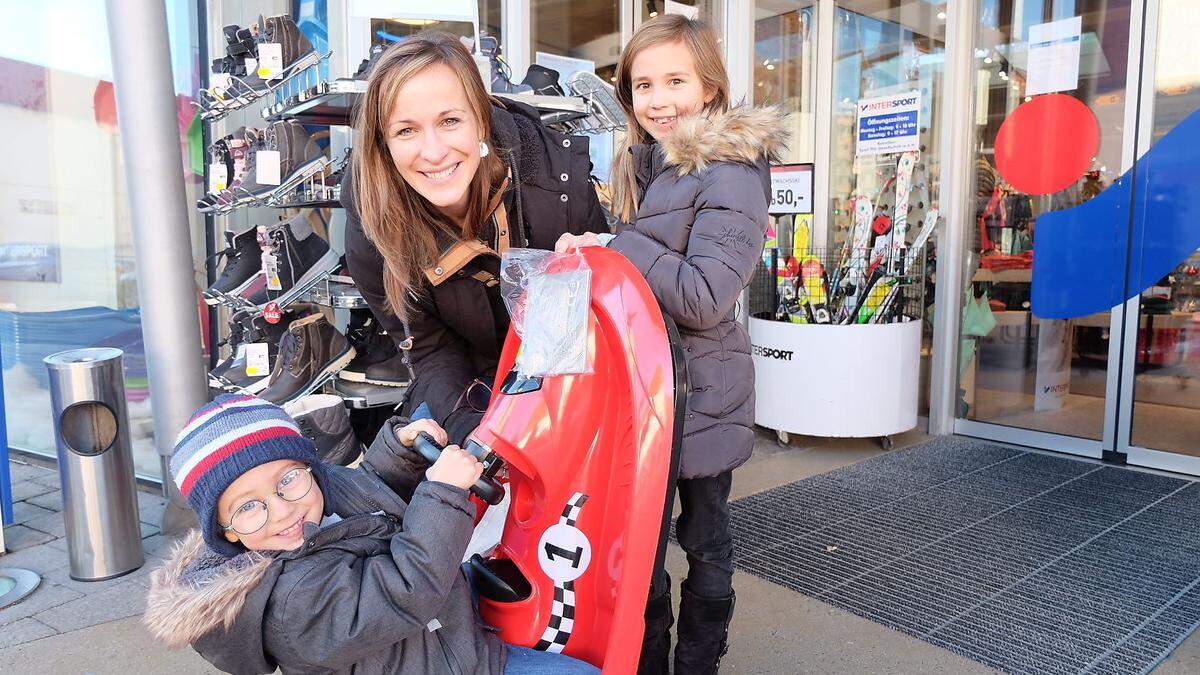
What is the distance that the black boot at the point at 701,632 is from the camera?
5.86 ft

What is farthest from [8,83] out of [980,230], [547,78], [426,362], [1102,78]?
[1102,78]

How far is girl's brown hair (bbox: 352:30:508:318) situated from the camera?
4.53ft

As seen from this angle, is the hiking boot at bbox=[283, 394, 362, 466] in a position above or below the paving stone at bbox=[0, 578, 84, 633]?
above

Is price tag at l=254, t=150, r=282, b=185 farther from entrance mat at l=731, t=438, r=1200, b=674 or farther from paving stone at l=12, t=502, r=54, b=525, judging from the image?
entrance mat at l=731, t=438, r=1200, b=674

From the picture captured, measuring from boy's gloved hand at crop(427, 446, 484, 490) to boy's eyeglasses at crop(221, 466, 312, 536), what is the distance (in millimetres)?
192

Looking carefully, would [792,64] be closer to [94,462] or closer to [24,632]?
[94,462]

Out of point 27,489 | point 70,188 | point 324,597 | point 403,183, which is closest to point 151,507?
point 27,489

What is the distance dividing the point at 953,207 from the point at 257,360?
3.65 m

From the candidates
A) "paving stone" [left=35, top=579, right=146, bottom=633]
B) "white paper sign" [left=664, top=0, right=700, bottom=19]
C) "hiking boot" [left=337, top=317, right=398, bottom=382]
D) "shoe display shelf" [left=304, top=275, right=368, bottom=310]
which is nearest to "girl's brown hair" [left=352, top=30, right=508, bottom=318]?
"shoe display shelf" [left=304, top=275, right=368, bottom=310]

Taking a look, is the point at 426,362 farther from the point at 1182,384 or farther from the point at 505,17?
the point at 1182,384

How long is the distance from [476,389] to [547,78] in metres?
1.63

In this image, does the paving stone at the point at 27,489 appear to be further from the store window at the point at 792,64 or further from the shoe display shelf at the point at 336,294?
the store window at the point at 792,64

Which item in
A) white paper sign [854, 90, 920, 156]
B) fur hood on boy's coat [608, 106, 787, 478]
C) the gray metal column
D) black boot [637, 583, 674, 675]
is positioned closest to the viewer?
fur hood on boy's coat [608, 106, 787, 478]

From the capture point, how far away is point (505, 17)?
12.4 ft
